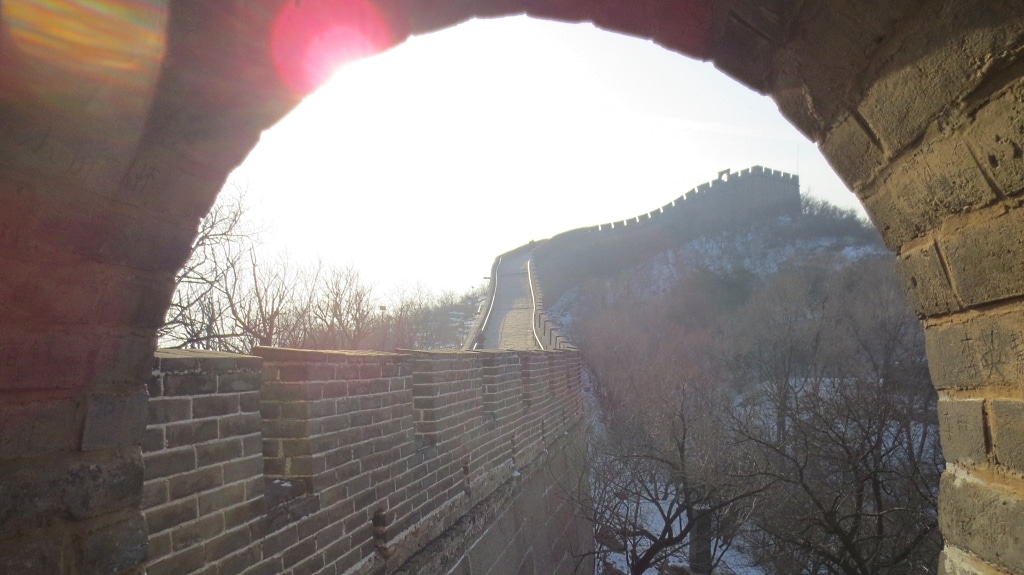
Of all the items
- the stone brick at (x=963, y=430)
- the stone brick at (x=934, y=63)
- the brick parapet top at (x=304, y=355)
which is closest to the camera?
the stone brick at (x=934, y=63)

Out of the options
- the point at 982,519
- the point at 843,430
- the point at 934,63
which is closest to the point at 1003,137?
the point at 934,63

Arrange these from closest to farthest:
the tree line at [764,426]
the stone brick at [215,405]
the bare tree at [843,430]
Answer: the stone brick at [215,405], the bare tree at [843,430], the tree line at [764,426]

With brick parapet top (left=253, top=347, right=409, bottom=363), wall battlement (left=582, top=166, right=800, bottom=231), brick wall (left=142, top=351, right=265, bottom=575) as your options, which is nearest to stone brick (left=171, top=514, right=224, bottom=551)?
brick wall (left=142, top=351, right=265, bottom=575)

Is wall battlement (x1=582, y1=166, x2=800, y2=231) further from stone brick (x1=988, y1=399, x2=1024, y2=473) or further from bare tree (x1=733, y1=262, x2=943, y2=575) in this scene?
stone brick (x1=988, y1=399, x2=1024, y2=473)

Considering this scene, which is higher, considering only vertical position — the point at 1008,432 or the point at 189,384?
the point at 189,384

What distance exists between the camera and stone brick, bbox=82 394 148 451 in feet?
5.99

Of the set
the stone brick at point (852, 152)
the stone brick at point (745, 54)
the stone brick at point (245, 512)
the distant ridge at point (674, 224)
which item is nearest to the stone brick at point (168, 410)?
the stone brick at point (245, 512)

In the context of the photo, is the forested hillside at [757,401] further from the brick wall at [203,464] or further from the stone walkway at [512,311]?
the brick wall at [203,464]

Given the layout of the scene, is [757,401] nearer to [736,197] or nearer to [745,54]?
[745,54]

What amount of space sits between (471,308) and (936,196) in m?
31.4

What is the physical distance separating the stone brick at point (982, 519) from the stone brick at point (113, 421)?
Result: 2.44 m

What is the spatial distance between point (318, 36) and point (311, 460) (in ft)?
6.13

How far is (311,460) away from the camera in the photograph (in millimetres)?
2920

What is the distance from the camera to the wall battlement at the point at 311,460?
223 centimetres
